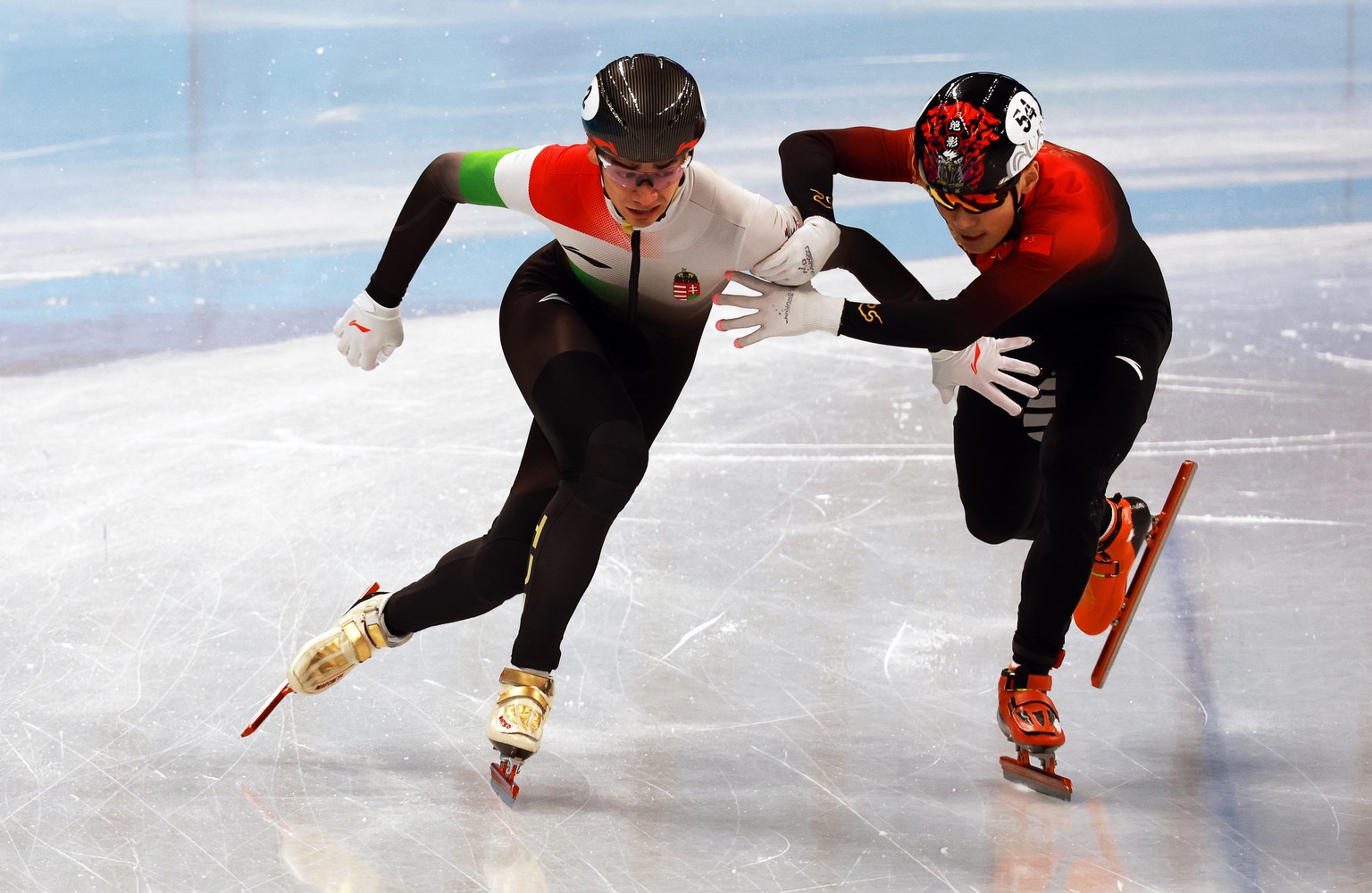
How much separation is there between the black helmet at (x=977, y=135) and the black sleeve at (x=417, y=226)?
40.1 inches

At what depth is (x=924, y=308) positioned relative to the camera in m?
3.14

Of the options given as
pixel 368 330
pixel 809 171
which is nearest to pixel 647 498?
pixel 368 330

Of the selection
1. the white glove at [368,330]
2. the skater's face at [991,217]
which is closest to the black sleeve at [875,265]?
the skater's face at [991,217]

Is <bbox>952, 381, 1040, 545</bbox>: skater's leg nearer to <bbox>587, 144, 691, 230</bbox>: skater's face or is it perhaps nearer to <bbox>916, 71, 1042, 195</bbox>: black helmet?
<bbox>916, 71, 1042, 195</bbox>: black helmet

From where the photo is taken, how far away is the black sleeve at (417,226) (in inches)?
133

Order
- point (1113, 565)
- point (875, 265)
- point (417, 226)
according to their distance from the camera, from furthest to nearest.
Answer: point (1113, 565)
point (417, 226)
point (875, 265)

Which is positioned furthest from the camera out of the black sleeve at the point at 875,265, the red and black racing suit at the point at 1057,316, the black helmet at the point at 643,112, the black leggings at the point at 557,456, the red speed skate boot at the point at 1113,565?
the red speed skate boot at the point at 1113,565

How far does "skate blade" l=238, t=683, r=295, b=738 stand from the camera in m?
3.47

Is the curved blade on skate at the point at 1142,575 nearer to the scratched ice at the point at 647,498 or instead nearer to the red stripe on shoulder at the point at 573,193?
the scratched ice at the point at 647,498

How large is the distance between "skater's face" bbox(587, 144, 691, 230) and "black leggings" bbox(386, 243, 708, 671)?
0.31m

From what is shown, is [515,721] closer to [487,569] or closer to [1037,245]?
[487,569]

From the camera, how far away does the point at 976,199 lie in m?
3.17

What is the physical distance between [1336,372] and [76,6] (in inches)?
250

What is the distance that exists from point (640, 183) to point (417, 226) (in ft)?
2.04
